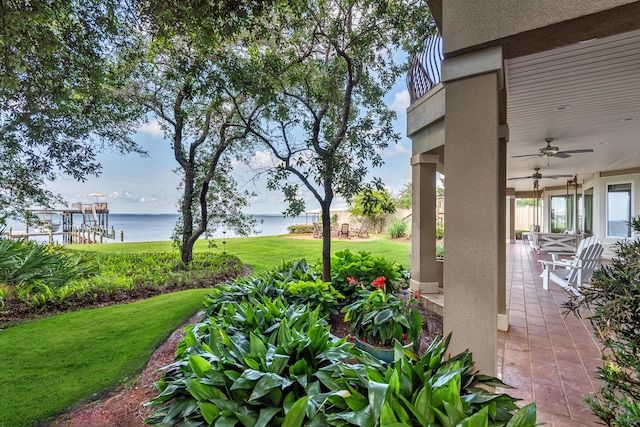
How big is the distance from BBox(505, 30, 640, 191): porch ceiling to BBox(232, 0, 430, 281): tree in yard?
68.6 inches

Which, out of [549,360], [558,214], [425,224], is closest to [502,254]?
[549,360]

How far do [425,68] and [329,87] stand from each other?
1.56 meters

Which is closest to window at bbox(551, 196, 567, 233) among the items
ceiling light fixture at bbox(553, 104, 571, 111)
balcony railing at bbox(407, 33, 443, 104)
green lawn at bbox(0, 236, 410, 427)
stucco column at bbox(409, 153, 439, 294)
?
ceiling light fixture at bbox(553, 104, 571, 111)

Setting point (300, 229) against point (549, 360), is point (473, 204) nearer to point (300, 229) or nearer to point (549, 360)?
point (549, 360)

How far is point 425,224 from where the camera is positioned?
517cm

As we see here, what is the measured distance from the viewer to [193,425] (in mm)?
2152

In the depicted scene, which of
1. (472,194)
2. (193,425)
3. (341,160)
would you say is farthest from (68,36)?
(472,194)

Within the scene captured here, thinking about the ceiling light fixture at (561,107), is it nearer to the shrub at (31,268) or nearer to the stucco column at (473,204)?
the stucco column at (473,204)

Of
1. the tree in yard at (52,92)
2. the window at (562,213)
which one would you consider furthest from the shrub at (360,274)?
the window at (562,213)

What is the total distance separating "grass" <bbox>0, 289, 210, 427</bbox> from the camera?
2.85m

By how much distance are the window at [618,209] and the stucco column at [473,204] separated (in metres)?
10.7

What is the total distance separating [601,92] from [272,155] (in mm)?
4828

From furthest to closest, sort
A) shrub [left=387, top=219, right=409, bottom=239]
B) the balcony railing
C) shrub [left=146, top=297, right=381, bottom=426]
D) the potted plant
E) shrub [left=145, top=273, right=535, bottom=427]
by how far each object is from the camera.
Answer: shrub [left=387, top=219, right=409, bottom=239] → the balcony railing → the potted plant → shrub [left=146, top=297, right=381, bottom=426] → shrub [left=145, top=273, right=535, bottom=427]

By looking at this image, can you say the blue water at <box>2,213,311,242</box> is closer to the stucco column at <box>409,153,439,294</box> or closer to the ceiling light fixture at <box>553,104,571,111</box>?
the stucco column at <box>409,153,439,294</box>
